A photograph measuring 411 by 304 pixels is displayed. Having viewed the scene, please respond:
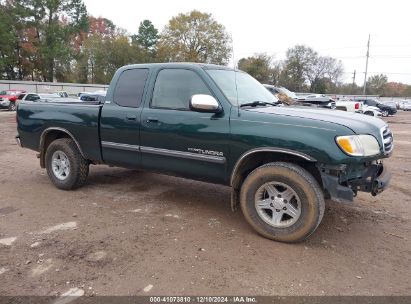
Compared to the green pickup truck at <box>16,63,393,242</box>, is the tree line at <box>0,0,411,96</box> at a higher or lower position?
higher

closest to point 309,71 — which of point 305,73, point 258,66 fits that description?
point 305,73

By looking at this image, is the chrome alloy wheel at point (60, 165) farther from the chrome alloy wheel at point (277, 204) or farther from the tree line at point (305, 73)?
the tree line at point (305, 73)

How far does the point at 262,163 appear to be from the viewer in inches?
169

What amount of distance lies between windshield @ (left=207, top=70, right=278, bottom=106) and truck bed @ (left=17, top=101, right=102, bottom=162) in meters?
1.85

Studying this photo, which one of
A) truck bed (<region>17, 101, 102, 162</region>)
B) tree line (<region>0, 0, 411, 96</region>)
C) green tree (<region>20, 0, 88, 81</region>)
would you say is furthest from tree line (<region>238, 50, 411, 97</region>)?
truck bed (<region>17, 101, 102, 162</region>)

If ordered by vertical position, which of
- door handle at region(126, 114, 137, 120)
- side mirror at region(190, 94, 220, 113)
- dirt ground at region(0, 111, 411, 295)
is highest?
side mirror at region(190, 94, 220, 113)

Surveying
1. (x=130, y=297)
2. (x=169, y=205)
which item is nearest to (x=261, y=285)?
(x=130, y=297)

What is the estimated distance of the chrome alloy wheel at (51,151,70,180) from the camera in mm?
5852

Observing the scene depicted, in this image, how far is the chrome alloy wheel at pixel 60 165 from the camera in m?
5.85

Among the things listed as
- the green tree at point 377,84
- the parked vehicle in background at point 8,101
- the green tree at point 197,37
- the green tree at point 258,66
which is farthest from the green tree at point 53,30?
the green tree at point 377,84

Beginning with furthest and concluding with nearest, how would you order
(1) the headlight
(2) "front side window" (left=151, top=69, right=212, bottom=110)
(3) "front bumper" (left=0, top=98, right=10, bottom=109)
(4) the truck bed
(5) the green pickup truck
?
(3) "front bumper" (left=0, top=98, right=10, bottom=109)
(4) the truck bed
(2) "front side window" (left=151, top=69, right=212, bottom=110)
(5) the green pickup truck
(1) the headlight

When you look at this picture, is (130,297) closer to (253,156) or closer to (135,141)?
(253,156)

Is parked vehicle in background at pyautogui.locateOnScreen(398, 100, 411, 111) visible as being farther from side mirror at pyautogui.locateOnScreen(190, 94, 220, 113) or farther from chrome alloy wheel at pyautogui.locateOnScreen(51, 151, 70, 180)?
side mirror at pyautogui.locateOnScreen(190, 94, 220, 113)

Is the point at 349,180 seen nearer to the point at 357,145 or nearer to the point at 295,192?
the point at 357,145
